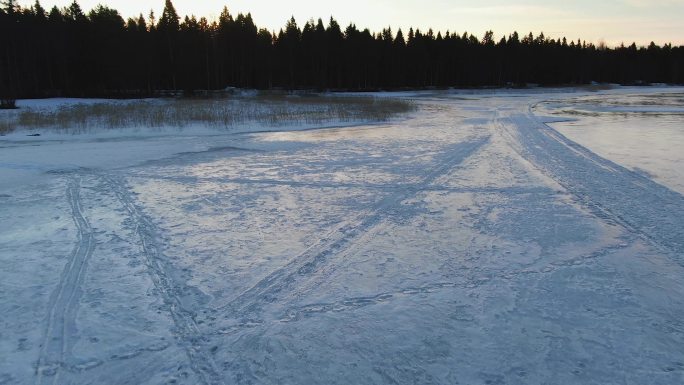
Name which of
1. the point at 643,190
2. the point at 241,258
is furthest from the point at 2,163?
→ the point at 643,190

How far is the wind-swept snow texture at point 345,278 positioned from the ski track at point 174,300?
0.06 feet

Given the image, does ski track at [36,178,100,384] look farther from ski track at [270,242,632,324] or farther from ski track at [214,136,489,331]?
ski track at [270,242,632,324]

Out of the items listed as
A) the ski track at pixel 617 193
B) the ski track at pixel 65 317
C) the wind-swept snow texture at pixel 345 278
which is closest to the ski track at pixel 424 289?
the wind-swept snow texture at pixel 345 278

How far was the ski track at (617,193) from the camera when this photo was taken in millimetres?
5562

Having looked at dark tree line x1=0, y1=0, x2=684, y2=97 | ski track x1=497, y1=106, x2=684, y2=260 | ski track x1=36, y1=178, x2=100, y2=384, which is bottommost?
ski track x1=36, y1=178, x2=100, y2=384

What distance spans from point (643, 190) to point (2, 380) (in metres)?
8.48

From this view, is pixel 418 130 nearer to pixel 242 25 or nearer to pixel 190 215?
pixel 190 215

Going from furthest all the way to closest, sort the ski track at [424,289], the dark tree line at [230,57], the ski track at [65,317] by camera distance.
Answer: the dark tree line at [230,57], the ski track at [424,289], the ski track at [65,317]

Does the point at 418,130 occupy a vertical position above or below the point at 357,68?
below

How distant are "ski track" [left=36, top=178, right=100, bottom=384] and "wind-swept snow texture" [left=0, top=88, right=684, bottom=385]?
20 millimetres

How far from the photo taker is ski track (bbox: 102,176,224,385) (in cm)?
302

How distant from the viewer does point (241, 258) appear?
4.87 metres

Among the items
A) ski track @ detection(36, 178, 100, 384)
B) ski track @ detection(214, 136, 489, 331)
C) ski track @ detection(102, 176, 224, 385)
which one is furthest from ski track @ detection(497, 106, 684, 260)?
ski track @ detection(36, 178, 100, 384)

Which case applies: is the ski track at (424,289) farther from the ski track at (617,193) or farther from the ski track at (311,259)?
the ski track at (617,193)
